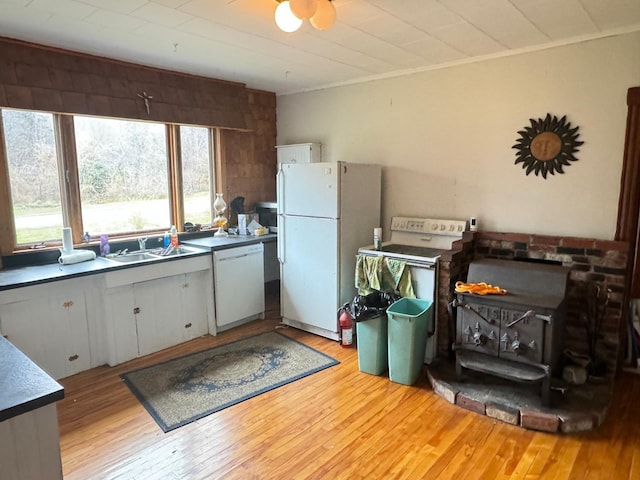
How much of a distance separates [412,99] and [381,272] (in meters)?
1.59

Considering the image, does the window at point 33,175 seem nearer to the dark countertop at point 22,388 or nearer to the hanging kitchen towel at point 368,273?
the dark countertop at point 22,388

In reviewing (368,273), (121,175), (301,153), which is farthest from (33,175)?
(368,273)

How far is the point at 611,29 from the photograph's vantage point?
107 inches

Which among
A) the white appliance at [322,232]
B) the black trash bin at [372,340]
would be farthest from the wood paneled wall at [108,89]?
the black trash bin at [372,340]

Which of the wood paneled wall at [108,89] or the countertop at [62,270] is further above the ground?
the wood paneled wall at [108,89]

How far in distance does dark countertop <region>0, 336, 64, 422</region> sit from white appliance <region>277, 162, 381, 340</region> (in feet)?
8.02

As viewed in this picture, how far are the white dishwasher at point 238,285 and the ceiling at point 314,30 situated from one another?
5.49 ft

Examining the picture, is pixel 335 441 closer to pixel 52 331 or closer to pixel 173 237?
pixel 52 331

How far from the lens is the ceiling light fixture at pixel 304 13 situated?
1.96 m

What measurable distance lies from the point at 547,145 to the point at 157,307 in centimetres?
329

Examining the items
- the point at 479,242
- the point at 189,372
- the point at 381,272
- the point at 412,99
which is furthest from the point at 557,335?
the point at 189,372

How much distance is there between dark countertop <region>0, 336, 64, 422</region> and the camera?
1.22 meters

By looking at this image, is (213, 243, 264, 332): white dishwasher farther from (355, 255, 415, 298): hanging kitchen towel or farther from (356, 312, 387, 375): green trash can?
(356, 312, 387, 375): green trash can

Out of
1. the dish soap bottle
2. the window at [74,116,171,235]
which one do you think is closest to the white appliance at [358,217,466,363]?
the dish soap bottle
